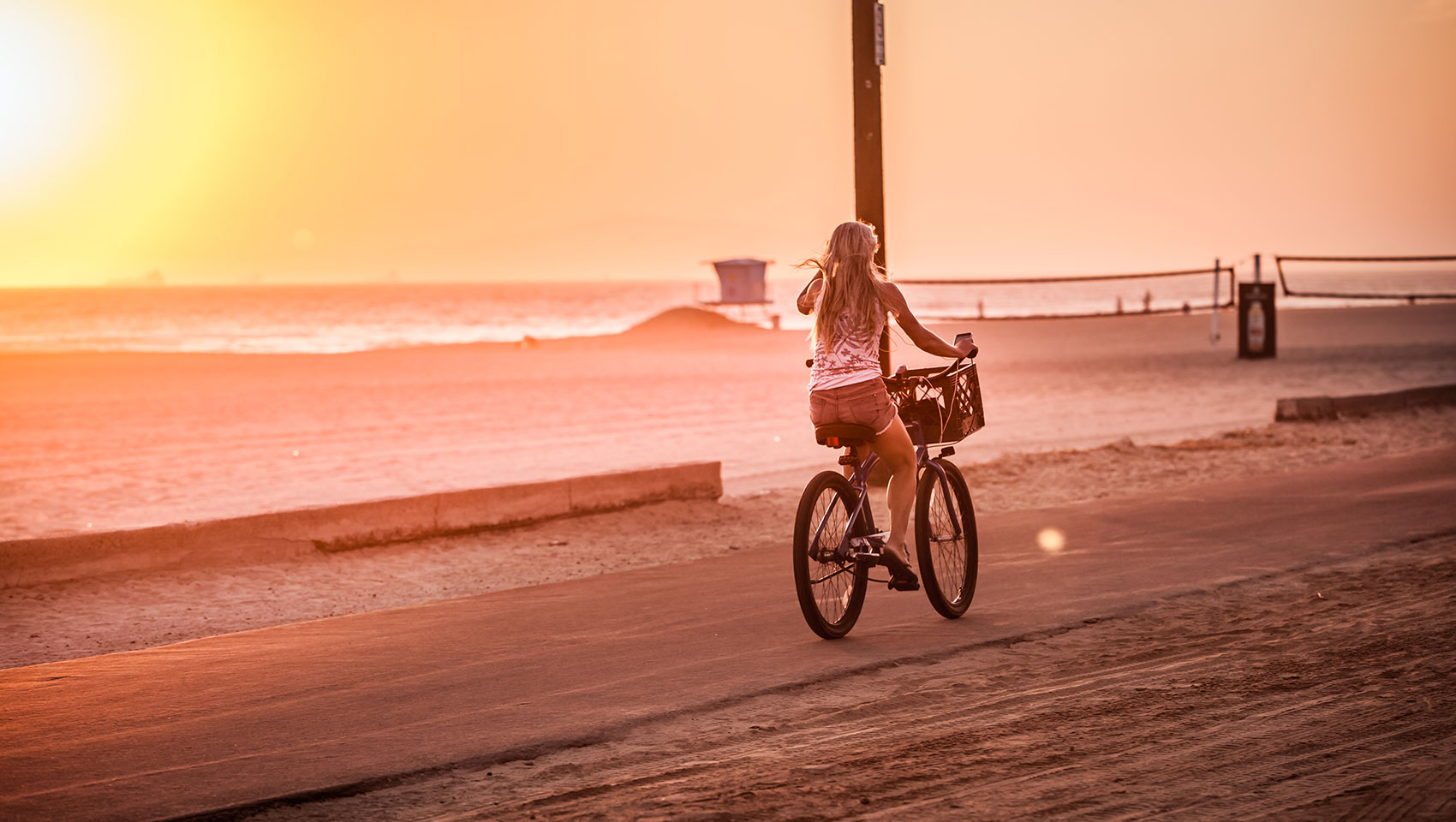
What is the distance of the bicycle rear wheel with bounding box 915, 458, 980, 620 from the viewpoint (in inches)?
231

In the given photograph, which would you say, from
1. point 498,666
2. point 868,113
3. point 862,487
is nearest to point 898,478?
point 862,487

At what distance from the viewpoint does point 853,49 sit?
9.98 meters

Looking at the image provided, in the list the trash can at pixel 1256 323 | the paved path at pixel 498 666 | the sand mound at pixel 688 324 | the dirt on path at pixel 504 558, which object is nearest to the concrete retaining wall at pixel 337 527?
the dirt on path at pixel 504 558

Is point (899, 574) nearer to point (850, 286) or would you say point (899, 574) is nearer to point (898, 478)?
point (898, 478)

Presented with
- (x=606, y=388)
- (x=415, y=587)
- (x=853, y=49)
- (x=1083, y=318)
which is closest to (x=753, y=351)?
(x=606, y=388)

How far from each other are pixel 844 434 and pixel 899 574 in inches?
26.5

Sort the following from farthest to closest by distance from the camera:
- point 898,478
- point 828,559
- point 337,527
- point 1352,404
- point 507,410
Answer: point 507,410, point 1352,404, point 337,527, point 898,478, point 828,559

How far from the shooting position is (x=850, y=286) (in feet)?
18.1

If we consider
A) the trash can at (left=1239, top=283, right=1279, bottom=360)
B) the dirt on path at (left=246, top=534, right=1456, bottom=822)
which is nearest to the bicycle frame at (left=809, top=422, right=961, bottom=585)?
the dirt on path at (left=246, top=534, right=1456, bottom=822)

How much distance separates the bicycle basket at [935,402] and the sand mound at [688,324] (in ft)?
102

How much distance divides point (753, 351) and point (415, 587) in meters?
22.9

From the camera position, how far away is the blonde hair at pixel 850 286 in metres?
5.48

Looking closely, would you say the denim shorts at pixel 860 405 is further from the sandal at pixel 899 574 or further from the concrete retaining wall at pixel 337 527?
the concrete retaining wall at pixel 337 527

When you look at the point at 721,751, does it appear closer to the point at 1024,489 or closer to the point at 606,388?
the point at 1024,489
